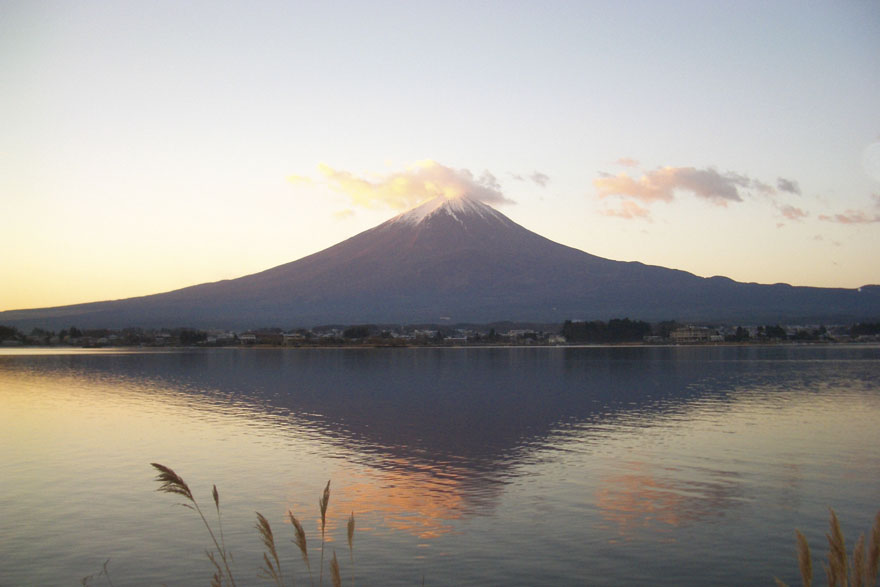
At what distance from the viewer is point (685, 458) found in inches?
706

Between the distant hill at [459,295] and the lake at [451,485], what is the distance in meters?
135

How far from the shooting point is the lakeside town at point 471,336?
129500 mm

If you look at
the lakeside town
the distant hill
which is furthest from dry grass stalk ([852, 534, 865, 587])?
the distant hill

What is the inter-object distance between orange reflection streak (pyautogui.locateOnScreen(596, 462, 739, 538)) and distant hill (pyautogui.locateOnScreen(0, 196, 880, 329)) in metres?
147

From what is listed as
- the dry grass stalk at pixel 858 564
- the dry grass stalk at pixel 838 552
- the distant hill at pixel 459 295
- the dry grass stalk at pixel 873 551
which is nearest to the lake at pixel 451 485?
the dry grass stalk at pixel 858 564

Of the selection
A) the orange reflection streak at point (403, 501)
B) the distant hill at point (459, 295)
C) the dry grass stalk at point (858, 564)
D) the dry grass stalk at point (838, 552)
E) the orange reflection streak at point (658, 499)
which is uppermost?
the distant hill at point (459, 295)

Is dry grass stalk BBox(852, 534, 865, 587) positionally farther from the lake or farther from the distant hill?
the distant hill

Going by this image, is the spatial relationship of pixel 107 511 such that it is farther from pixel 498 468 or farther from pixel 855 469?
pixel 855 469

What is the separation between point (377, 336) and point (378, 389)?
9735 centimetres

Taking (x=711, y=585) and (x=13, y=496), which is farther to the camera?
(x=13, y=496)

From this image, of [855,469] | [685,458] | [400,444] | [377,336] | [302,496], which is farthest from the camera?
[377,336]

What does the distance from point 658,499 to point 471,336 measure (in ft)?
426

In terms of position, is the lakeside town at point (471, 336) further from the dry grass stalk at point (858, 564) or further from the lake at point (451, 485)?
the dry grass stalk at point (858, 564)

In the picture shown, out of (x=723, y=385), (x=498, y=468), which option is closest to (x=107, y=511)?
(x=498, y=468)
